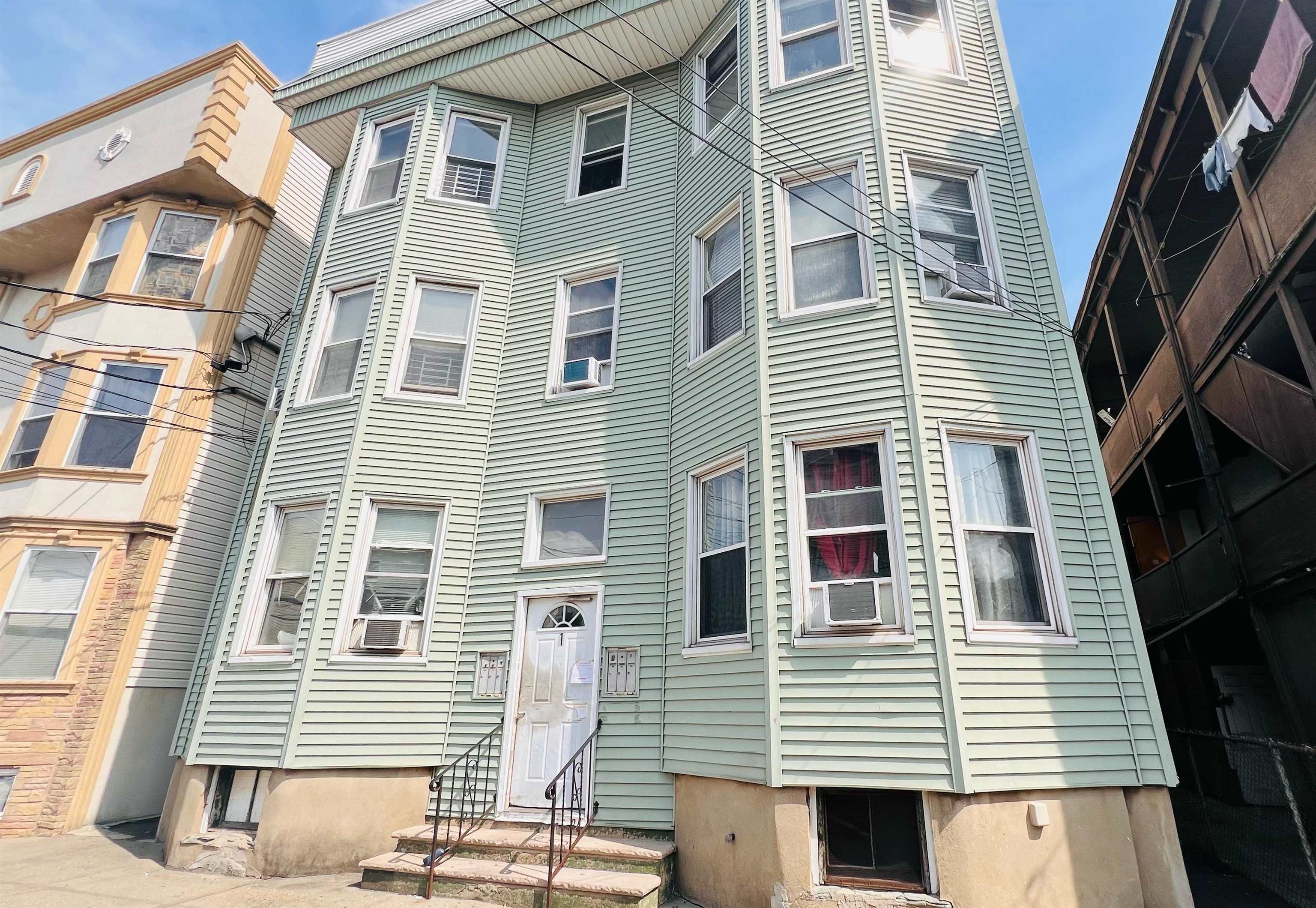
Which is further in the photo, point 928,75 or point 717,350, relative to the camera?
point 928,75

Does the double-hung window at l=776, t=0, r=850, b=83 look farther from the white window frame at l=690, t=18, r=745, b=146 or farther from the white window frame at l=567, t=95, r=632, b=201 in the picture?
the white window frame at l=567, t=95, r=632, b=201

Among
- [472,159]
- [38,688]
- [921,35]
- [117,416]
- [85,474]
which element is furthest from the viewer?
[117,416]

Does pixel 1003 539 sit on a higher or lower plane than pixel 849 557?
higher

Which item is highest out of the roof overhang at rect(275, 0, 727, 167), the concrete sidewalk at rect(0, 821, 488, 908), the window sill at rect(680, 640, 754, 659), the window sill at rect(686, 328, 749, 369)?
the roof overhang at rect(275, 0, 727, 167)

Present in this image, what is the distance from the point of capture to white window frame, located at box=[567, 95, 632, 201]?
420 inches

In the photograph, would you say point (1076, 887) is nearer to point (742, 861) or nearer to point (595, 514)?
point (742, 861)

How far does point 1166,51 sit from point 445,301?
1002 cm

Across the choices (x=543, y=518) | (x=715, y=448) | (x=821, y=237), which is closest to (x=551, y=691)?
(x=543, y=518)

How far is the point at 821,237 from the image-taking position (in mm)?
7941

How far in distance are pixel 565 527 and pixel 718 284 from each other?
3.57 meters

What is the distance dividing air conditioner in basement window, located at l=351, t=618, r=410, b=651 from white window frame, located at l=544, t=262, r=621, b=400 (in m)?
3.38

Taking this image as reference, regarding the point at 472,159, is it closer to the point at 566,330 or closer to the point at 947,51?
the point at 566,330

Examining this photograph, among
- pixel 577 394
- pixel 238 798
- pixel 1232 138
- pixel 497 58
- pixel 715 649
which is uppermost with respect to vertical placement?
pixel 497 58

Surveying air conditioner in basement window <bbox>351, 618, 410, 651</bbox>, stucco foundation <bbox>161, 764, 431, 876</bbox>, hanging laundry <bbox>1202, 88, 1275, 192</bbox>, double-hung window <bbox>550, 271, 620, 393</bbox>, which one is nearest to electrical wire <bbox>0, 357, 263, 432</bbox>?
air conditioner in basement window <bbox>351, 618, 410, 651</bbox>
